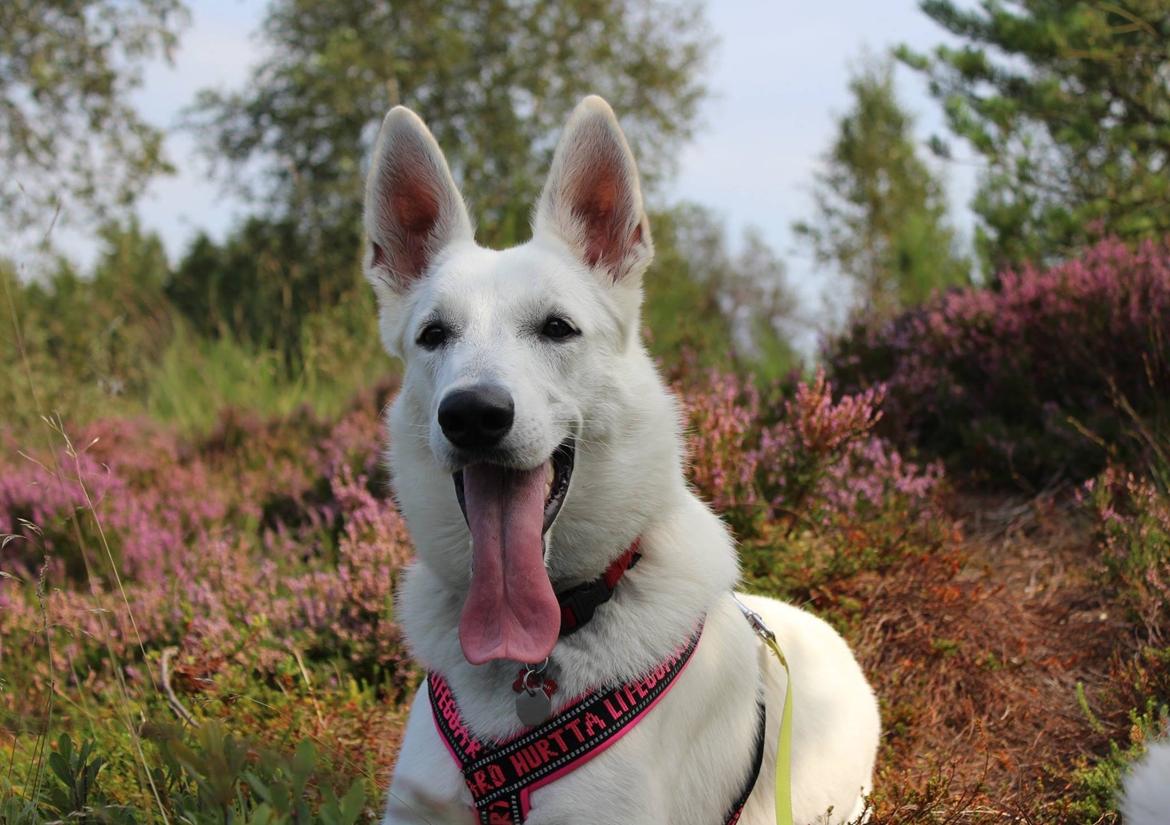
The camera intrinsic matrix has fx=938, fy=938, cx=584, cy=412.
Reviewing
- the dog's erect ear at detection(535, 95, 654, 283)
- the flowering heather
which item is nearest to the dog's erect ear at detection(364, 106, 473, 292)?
the dog's erect ear at detection(535, 95, 654, 283)

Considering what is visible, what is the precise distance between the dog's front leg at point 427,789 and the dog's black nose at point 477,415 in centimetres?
76

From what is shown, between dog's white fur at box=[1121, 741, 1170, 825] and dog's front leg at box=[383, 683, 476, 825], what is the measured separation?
1578 mm

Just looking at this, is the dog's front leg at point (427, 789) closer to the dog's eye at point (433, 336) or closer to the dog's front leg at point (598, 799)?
the dog's front leg at point (598, 799)

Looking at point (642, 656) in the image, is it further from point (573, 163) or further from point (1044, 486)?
point (1044, 486)

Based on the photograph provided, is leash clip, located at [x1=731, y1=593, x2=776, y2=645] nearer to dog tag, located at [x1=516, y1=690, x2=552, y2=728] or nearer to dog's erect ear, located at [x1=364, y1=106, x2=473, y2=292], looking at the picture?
dog tag, located at [x1=516, y1=690, x2=552, y2=728]

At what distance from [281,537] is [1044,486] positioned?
14.1ft

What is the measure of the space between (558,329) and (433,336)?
1.15ft

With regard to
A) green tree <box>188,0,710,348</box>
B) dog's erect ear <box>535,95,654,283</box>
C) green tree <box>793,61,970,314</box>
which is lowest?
green tree <box>793,61,970,314</box>

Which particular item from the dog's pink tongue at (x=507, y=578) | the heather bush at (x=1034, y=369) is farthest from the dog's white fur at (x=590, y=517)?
the heather bush at (x=1034, y=369)

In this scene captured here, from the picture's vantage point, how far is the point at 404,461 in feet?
8.50

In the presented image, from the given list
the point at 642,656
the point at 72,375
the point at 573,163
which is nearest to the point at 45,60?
the point at 72,375

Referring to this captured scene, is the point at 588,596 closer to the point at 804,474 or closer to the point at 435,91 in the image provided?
the point at 804,474

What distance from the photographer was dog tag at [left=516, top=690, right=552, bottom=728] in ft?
7.03

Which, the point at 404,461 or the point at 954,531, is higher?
the point at 404,461
